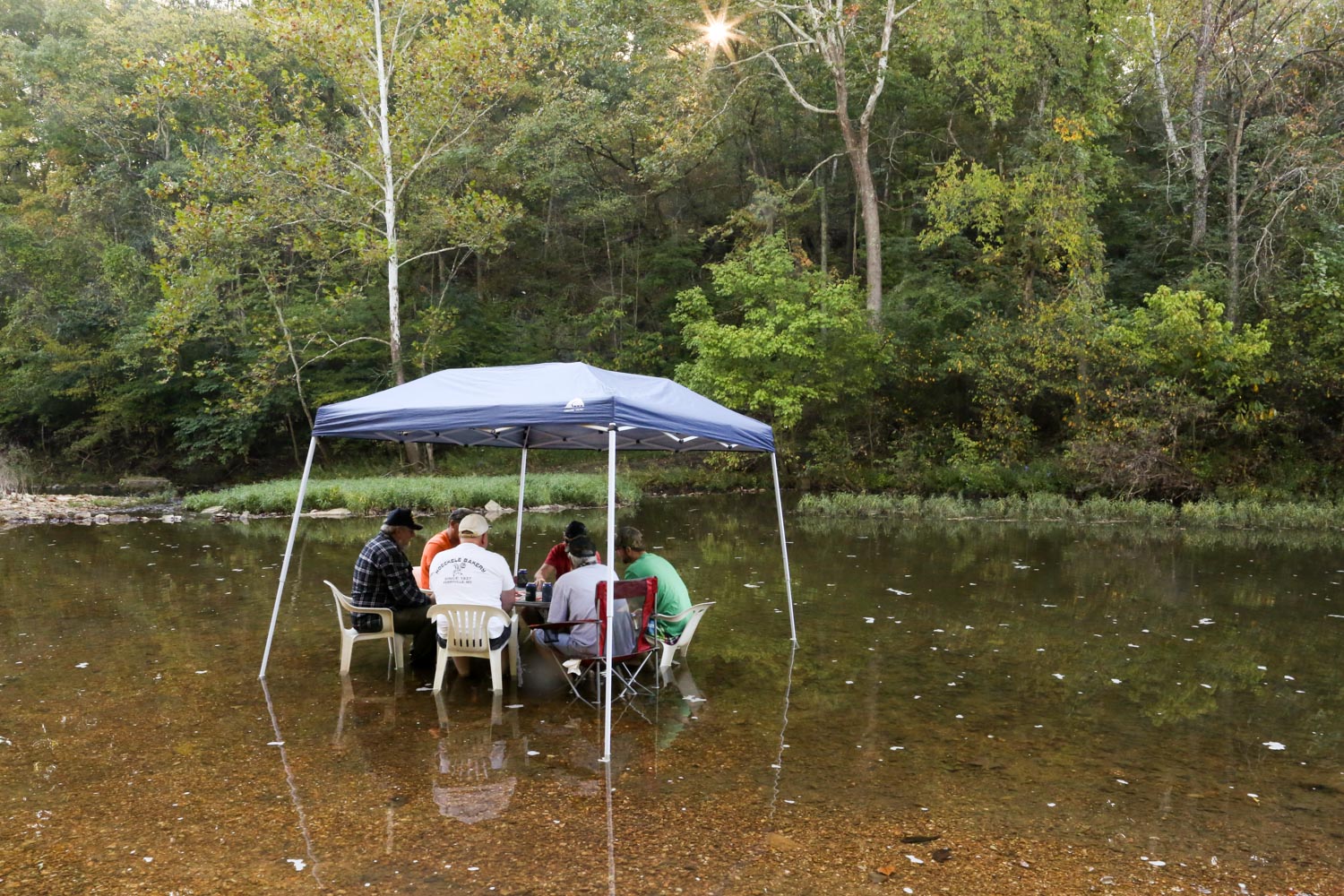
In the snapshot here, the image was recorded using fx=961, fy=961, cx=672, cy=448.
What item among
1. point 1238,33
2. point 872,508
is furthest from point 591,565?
point 1238,33

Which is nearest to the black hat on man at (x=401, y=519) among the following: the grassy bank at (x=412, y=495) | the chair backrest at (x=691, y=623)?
the chair backrest at (x=691, y=623)

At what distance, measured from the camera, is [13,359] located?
2961cm

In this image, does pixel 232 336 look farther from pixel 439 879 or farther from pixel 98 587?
pixel 439 879

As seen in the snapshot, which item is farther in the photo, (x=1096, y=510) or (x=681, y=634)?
(x=1096, y=510)

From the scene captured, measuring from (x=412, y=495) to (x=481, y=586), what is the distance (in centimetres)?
1370

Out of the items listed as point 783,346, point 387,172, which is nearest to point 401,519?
point 783,346

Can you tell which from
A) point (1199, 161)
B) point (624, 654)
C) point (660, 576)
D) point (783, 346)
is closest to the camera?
point (624, 654)

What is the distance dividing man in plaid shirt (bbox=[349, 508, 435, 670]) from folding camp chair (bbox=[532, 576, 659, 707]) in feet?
3.78

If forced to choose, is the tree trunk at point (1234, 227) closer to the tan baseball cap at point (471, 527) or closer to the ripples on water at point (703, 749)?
the ripples on water at point (703, 749)

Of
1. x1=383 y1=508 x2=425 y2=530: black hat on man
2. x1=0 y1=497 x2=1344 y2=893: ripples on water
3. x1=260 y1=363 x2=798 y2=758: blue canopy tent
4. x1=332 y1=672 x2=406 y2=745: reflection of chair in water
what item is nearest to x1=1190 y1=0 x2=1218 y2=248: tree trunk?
x1=0 y1=497 x2=1344 y2=893: ripples on water

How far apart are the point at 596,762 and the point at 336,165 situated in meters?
24.2

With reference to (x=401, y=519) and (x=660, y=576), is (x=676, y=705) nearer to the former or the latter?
(x=660, y=576)

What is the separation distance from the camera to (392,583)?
6.92 meters

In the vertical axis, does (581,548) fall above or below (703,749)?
above
